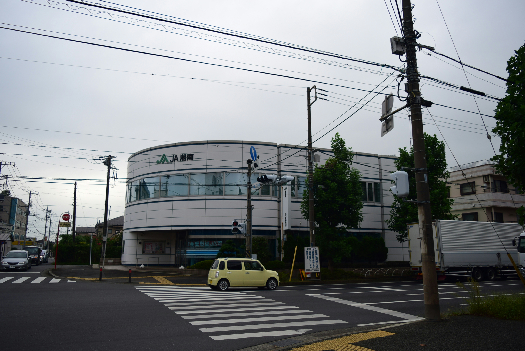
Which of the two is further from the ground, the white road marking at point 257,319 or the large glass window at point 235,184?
the large glass window at point 235,184

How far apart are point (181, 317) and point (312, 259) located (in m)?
13.6

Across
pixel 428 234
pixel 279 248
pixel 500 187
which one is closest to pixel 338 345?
pixel 428 234

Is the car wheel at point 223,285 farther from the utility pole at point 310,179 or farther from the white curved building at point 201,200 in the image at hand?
the white curved building at point 201,200

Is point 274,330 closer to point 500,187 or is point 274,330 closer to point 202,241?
point 202,241

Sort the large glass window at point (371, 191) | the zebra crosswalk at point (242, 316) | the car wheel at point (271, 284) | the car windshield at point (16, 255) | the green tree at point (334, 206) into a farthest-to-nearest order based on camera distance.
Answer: the large glass window at point (371, 191)
the car windshield at point (16, 255)
the green tree at point (334, 206)
the car wheel at point (271, 284)
the zebra crosswalk at point (242, 316)

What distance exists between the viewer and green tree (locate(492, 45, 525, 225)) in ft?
33.8

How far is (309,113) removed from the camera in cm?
2431

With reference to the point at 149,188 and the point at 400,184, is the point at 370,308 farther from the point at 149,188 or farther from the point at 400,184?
the point at 149,188

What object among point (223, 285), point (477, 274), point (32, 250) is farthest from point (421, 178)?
point (32, 250)

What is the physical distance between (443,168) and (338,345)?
1005 inches

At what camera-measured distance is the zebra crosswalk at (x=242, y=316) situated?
29.8 ft

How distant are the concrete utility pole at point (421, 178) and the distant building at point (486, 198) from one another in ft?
104

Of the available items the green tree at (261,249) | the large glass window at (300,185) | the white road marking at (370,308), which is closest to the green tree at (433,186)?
the large glass window at (300,185)

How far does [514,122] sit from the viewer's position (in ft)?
34.0
